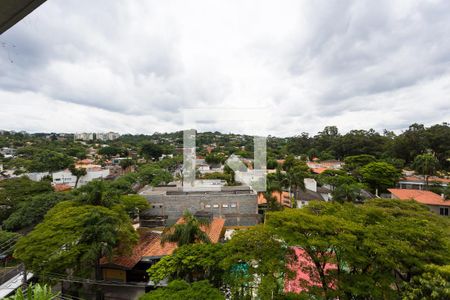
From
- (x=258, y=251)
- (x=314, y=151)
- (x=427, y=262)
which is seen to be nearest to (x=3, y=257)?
(x=258, y=251)

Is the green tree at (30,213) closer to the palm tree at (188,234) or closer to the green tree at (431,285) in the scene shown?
the palm tree at (188,234)

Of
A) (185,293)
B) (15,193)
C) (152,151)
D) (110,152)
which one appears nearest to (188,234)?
(185,293)

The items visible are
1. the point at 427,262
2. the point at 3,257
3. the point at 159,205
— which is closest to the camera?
the point at 427,262

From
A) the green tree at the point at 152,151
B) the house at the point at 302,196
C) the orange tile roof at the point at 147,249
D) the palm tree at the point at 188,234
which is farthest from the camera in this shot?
the green tree at the point at 152,151

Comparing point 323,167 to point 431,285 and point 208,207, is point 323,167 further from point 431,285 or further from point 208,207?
point 431,285

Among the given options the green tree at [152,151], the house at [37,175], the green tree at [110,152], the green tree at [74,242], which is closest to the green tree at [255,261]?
the green tree at [74,242]

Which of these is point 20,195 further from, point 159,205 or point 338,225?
point 338,225
